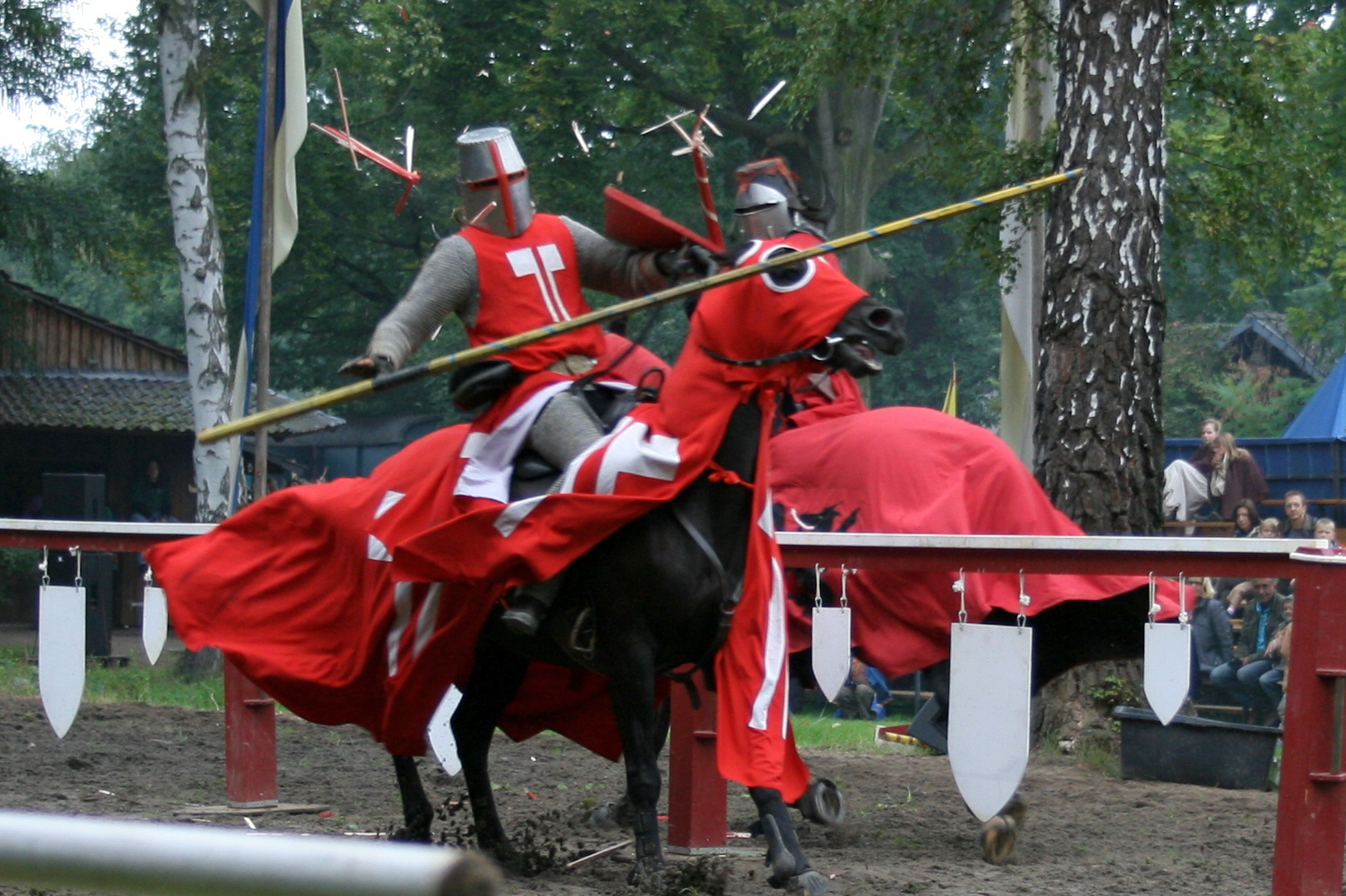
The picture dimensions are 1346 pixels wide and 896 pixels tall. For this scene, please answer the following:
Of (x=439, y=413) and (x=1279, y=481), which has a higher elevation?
(x=439, y=413)

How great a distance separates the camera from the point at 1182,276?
485 inches

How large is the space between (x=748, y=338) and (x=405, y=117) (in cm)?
2077

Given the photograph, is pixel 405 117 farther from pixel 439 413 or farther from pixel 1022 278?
pixel 1022 278

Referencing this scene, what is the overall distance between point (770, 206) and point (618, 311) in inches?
45.6

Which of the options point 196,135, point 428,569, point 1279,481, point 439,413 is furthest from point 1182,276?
point 439,413

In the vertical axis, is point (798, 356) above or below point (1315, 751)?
above

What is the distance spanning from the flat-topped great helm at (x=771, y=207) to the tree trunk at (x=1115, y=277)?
2735 millimetres

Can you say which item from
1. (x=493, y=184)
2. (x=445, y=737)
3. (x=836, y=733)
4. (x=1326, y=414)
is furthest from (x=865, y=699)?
(x=493, y=184)

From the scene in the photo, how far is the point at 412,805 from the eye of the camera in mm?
5406

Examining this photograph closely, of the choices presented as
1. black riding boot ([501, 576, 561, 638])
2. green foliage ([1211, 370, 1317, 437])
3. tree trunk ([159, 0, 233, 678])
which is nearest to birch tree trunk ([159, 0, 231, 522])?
tree trunk ([159, 0, 233, 678])

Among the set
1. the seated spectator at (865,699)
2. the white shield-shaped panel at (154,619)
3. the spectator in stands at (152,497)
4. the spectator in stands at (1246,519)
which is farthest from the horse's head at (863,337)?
the spectator in stands at (152,497)

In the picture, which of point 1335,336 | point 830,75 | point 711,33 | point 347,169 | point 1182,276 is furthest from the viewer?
point 1335,336

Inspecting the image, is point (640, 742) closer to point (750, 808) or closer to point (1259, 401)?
point (750, 808)

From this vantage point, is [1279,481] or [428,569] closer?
[428,569]
